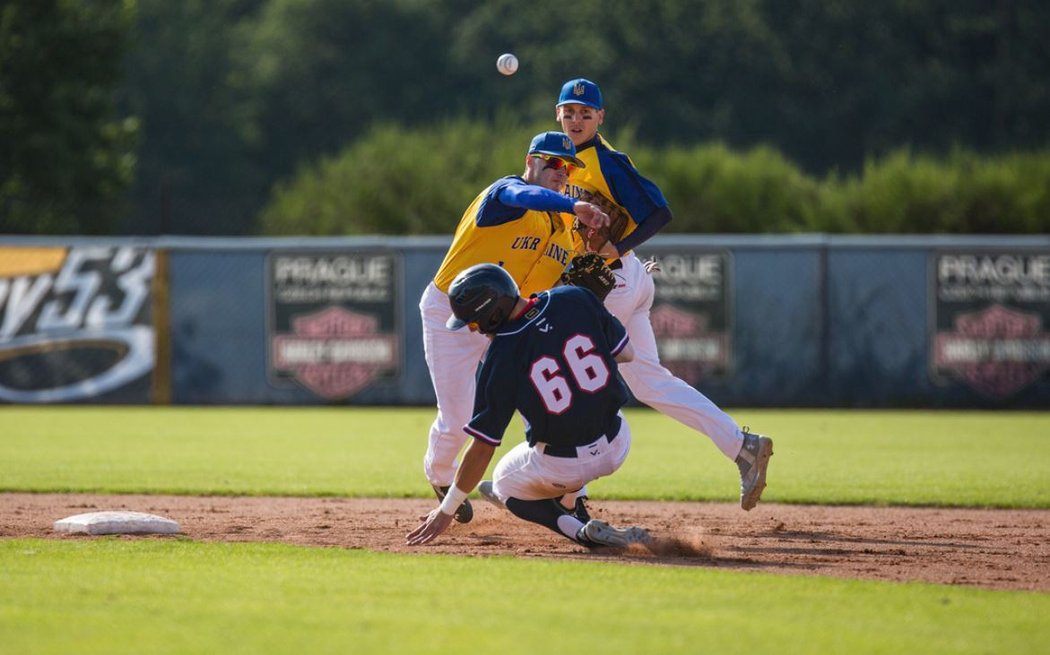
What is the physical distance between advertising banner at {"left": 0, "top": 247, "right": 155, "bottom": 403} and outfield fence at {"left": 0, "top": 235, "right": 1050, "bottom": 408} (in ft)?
0.06

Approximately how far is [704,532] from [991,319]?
11.1 meters

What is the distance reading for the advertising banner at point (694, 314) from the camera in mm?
18312

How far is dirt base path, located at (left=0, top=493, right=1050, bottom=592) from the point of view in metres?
6.64

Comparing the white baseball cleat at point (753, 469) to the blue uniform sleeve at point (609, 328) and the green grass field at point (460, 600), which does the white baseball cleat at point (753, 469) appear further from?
the green grass field at point (460, 600)

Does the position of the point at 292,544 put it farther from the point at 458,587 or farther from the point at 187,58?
the point at 187,58

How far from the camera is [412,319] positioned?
18703 millimetres

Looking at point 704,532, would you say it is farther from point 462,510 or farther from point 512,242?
point 512,242

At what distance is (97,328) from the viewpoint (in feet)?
61.4

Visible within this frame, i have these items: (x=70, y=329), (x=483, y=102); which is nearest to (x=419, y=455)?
(x=70, y=329)

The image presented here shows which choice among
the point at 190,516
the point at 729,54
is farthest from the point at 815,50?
the point at 190,516

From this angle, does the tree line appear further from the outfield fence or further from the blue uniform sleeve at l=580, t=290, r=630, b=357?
the blue uniform sleeve at l=580, t=290, r=630, b=357

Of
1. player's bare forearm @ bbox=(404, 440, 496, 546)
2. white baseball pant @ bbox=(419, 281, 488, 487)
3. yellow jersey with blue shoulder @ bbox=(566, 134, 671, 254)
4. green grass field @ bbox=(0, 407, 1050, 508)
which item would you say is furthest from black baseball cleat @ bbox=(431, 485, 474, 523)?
green grass field @ bbox=(0, 407, 1050, 508)

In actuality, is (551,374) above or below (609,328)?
below

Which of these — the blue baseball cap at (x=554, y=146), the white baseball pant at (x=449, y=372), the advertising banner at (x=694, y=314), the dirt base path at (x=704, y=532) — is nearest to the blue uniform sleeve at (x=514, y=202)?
the blue baseball cap at (x=554, y=146)
